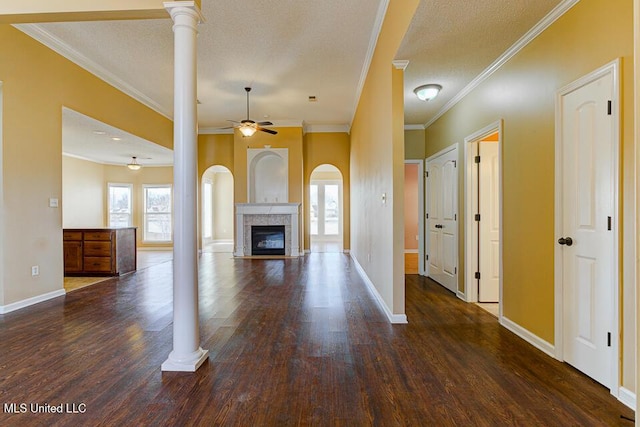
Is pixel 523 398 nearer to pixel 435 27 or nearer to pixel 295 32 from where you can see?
pixel 435 27

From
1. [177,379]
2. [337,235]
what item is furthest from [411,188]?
[177,379]

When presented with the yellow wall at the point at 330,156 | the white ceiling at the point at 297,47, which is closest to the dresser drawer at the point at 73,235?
the white ceiling at the point at 297,47

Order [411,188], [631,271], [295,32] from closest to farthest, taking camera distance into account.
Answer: [631,271]
[295,32]
[411,188]

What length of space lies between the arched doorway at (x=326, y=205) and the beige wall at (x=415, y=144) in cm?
593

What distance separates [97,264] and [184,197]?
4.58m

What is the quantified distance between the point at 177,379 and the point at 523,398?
7.37ft

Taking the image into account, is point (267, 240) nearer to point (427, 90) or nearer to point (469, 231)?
point (469, 231)

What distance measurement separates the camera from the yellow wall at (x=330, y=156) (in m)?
8.70

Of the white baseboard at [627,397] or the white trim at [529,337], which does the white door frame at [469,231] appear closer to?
the white trim at [529,337]

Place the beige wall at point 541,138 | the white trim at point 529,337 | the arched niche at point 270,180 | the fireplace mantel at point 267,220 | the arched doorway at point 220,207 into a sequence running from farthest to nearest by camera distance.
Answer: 1. the arched doorway at point 220,207
2. the arched niche at point 270,180
3. the fireplace mantel at point 267,220
4. the white trim at point 529,337
5. the beige wall at point 541,138

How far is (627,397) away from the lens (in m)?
1.88

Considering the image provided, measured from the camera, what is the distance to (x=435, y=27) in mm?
2533

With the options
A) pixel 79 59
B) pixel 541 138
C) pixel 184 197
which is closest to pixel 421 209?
pixel 541 138

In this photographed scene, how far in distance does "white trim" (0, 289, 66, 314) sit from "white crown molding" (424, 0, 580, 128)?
5996mm
